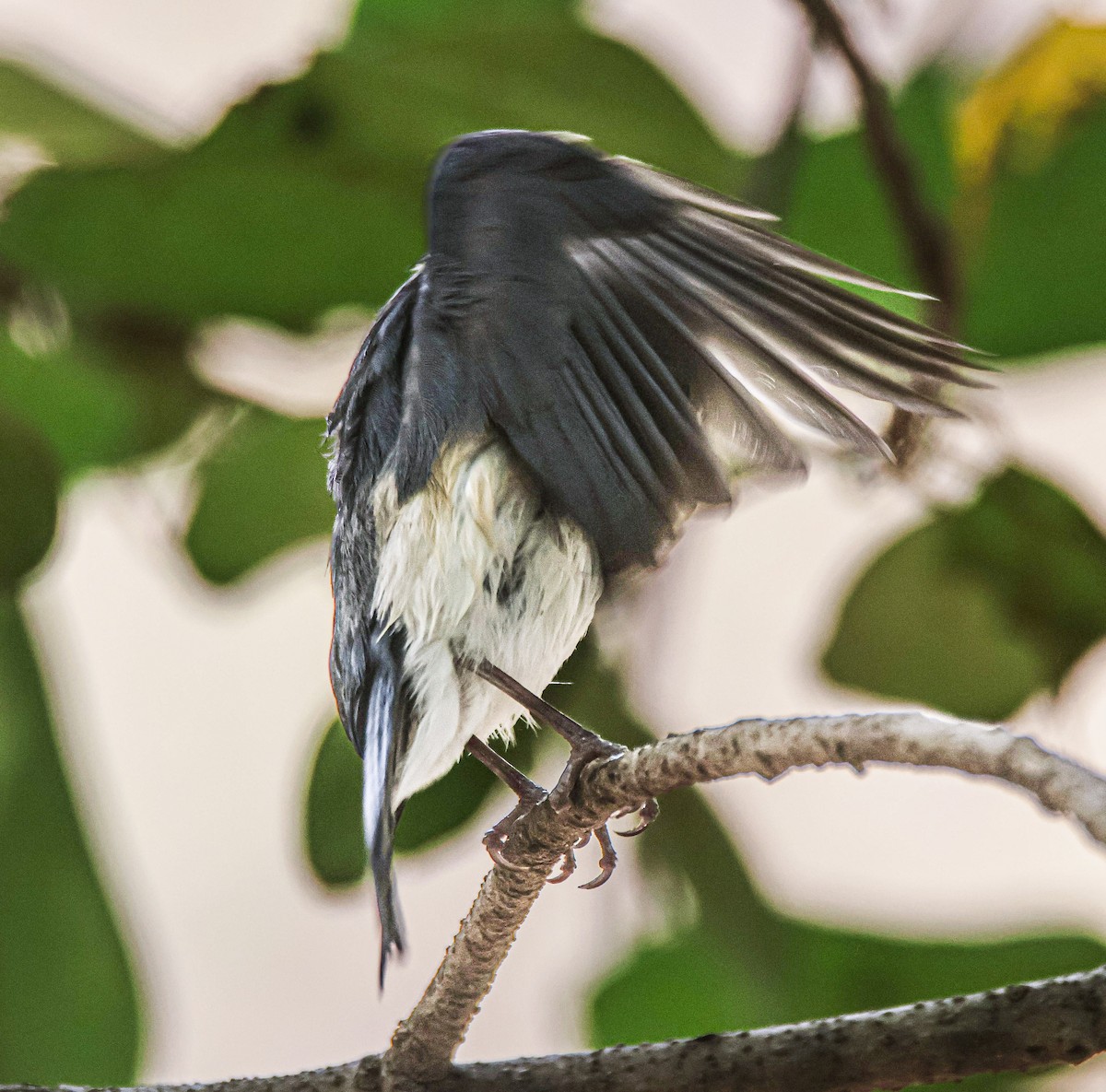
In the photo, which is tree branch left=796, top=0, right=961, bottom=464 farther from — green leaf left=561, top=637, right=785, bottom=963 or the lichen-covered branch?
the lichen-covered branch

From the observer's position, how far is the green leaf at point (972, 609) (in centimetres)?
60

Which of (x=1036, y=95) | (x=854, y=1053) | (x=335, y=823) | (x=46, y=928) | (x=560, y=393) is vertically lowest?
(x=46, y=928)

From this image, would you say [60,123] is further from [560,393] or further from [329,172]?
[560,393]

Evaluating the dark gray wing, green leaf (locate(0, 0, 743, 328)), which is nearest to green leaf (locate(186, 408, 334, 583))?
green leaf (locate(0, 0, 743, 328))

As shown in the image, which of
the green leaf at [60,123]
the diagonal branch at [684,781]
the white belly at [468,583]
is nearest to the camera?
the diagonal branch at [684,781]

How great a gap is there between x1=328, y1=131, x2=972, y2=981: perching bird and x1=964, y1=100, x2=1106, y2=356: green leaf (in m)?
0.36

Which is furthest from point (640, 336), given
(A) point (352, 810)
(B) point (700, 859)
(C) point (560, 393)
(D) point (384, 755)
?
(B) point (700, 859)

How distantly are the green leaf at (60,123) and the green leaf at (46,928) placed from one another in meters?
0.23

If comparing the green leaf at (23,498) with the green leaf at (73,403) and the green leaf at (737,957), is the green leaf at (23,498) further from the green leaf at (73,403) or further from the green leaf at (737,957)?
the green leaf at (737,957)

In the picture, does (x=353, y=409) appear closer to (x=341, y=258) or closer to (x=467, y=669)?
(x=467, y=669)

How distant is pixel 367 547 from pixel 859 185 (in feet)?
1.40

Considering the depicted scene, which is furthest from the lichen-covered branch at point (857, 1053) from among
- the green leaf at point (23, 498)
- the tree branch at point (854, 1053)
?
the green leaf at point (23, 498)

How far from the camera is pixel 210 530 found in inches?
25.3

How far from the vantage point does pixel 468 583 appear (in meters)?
0.35
